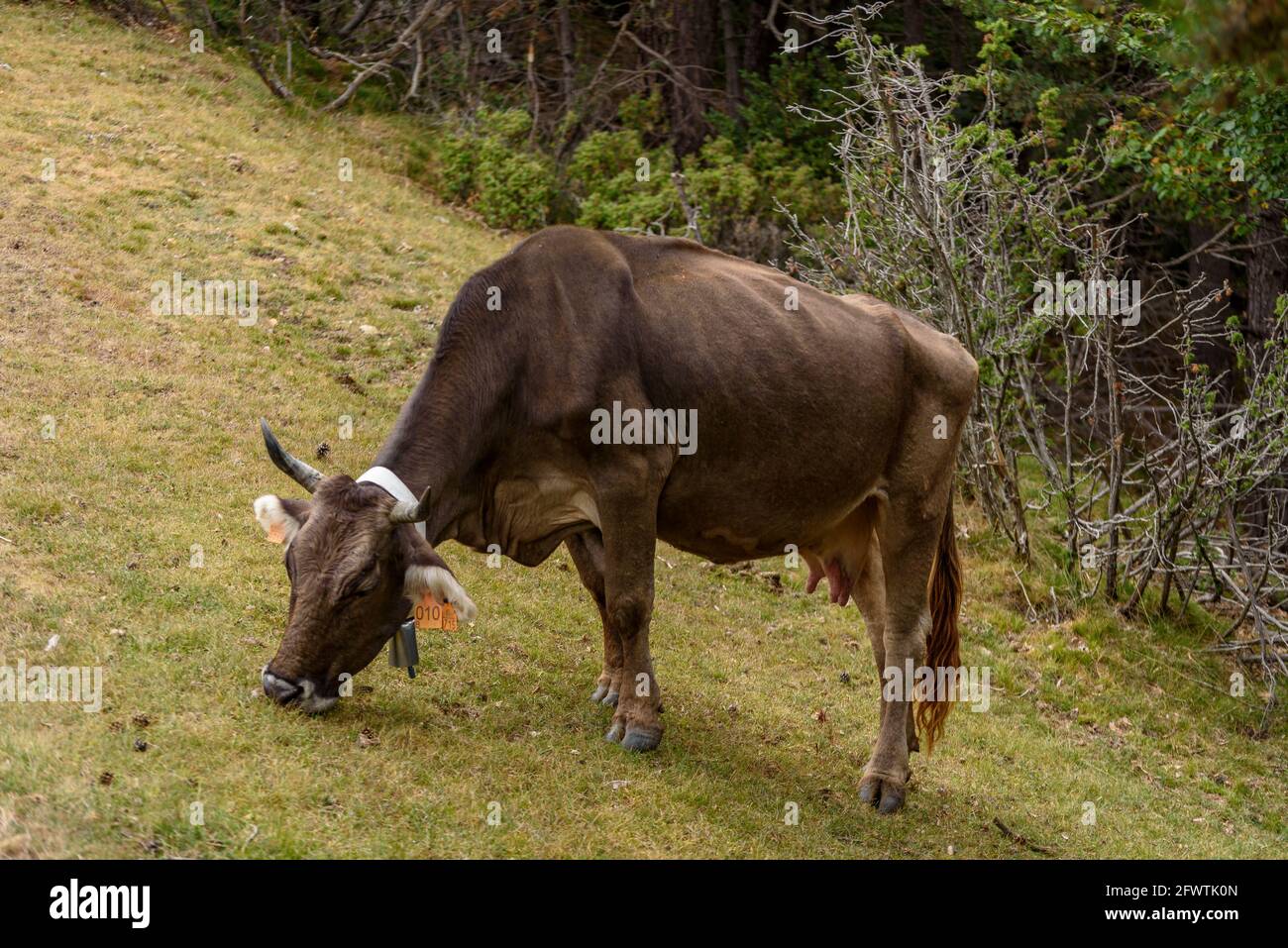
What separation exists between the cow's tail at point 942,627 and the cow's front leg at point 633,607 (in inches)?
77.5

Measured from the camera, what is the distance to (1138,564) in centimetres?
1358

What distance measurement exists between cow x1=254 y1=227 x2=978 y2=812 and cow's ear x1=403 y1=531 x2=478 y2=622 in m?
0.01

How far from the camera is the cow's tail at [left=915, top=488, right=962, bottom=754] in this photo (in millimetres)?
9258

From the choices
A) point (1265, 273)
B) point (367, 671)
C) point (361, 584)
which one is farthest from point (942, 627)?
point (1265, 273)

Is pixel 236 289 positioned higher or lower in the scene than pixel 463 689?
higher

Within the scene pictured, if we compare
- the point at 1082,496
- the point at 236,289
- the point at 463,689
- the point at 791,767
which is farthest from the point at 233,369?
the point at 1082,496

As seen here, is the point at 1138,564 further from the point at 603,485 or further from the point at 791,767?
the point at 603,485

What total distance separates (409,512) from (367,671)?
158 centimetres

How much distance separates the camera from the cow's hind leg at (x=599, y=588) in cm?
895

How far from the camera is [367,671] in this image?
8.52 m

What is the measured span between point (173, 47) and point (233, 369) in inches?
353
